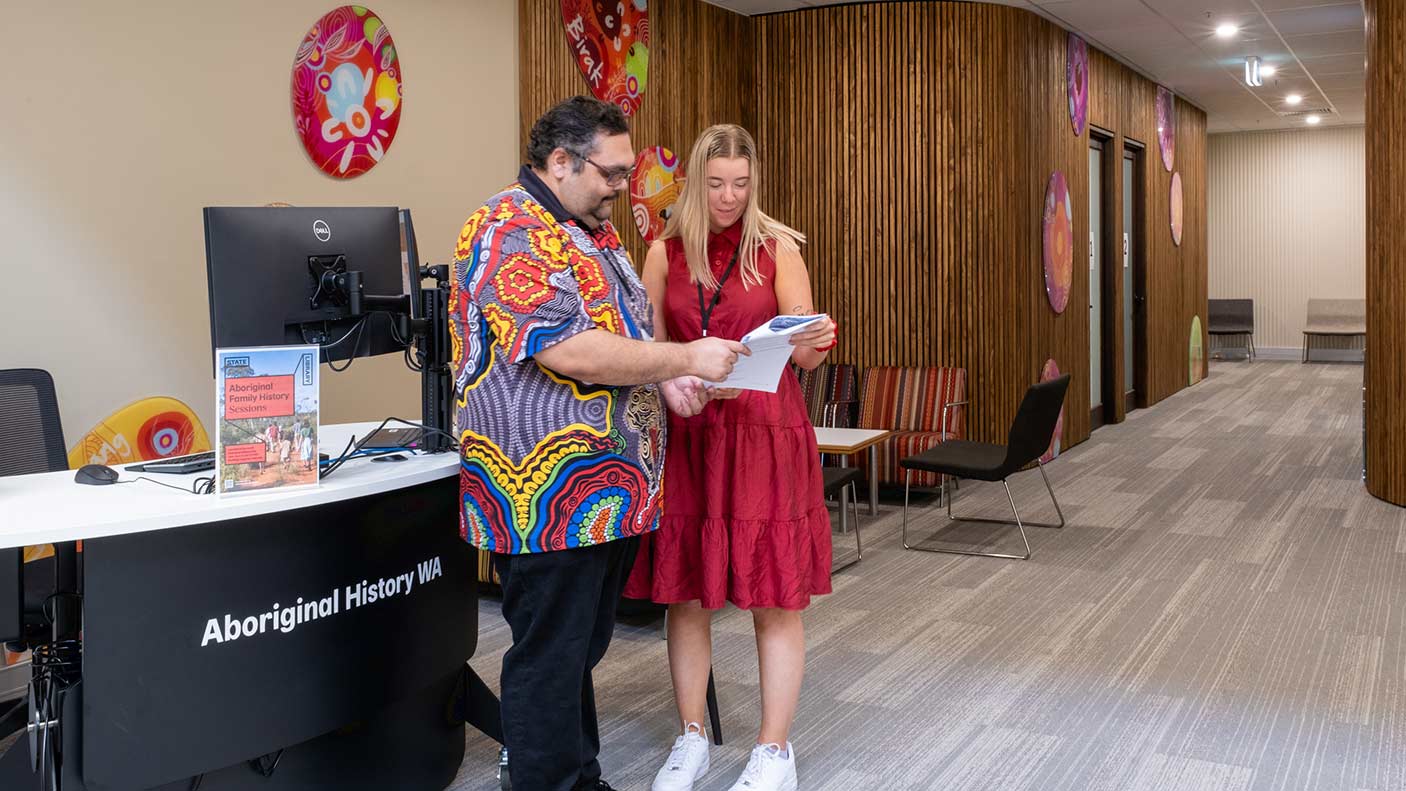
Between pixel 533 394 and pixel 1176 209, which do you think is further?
pixel 1176 209

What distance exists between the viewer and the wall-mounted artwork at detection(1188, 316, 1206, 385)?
14.5m

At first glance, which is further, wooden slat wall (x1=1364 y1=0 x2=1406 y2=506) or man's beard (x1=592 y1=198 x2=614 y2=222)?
wooden slat wall (x1=1364 y1=0 x2=1406 y2=506)

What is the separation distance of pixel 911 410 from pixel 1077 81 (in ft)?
12.2

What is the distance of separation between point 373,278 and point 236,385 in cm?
65

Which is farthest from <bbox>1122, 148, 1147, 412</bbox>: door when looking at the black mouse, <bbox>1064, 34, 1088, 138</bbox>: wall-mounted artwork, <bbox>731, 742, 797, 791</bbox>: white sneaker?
the black mouse

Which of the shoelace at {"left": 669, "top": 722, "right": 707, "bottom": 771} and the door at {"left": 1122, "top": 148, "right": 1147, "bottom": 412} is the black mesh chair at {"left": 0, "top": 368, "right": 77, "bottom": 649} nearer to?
the shoelace at {"left": 669, "top": 722, "right": 707, "bottom": 771}

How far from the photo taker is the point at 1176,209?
13.4 m

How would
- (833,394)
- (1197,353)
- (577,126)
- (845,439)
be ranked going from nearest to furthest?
(577,126) → (845,439) → (833,394) → (1197,353)

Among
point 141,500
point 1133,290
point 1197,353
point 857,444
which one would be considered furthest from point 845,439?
point 1197,353

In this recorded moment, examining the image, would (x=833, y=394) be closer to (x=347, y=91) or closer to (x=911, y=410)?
(x=911, y=410)

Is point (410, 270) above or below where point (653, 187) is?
below

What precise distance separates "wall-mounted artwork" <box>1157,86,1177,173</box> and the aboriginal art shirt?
11250 millimetres

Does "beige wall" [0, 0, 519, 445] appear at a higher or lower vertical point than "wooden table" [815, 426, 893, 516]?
higher

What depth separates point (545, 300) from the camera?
257 cm
